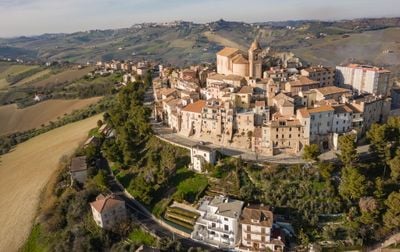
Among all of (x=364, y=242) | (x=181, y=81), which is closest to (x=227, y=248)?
(x=364, y=242)

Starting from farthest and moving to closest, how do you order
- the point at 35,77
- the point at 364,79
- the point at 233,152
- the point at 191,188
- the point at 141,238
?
1. the point at 35,77
2. the point at 364,79
3. the point at 233,152
4. the point at 191,188
5. the point at 141,238

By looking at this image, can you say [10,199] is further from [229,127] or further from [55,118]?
[55,118]

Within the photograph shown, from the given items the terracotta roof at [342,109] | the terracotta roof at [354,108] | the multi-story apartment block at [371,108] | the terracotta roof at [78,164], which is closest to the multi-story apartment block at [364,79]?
the multi-story apartment block at [371,108]

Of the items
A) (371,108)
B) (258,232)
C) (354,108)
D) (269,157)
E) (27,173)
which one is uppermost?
(354,108)

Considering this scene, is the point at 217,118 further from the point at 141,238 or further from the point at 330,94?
the point at 141,238

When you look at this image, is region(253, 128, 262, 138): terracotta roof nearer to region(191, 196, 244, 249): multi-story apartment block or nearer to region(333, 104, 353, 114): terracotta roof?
region(333, 104, 353, 114): terracotta roof

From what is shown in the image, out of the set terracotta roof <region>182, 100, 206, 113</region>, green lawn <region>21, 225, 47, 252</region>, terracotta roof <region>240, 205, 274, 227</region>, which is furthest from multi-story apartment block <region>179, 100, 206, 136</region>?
green lawn <region>21, 225, 47, 252</region>

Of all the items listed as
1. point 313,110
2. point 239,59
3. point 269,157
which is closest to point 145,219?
point 269,157
